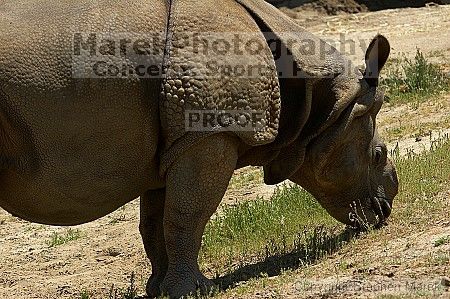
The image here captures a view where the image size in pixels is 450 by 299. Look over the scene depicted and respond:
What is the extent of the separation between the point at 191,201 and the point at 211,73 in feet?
3.10

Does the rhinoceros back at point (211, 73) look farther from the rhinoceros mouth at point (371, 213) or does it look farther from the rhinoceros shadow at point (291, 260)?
the rhinoceros mouth at point (371, 213)

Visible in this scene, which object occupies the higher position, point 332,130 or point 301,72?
point 301,72

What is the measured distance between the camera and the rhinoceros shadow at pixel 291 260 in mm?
9508

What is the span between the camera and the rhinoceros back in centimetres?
831

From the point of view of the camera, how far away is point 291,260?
32.3ft

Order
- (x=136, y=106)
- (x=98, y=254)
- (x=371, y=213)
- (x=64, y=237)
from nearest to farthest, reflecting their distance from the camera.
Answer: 1. (x=136, y=106)
2. (x=371, y=213)
3. (x=98, y=254)
4. (x=64, y=237)

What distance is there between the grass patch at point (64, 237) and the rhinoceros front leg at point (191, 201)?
4.18 m

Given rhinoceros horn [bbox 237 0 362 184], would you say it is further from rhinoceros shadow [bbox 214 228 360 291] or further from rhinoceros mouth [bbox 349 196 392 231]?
rhinoceros mouth [bbox 349 196 392 231]

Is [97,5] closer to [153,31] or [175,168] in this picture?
[153,31]

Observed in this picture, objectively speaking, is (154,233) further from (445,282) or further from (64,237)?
(64,237)

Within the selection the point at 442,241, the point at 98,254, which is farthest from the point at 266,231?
the point at 442,241

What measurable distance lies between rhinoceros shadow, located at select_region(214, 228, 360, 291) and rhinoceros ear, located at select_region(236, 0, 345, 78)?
1.50 metres

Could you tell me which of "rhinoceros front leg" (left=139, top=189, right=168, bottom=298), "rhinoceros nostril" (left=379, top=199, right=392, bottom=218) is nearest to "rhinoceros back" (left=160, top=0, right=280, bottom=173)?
"rhinoceros front leg" (left=139, top=189, right=168, bottom=298)

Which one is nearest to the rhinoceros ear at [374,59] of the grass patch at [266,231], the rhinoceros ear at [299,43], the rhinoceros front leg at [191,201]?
the rhinoceros ear at [299,43]
